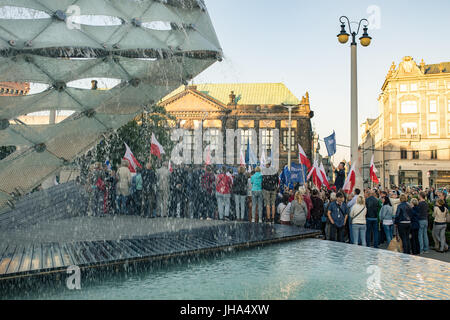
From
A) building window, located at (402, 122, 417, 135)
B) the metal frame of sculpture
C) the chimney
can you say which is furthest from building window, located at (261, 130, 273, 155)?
the metal frame of sculpture

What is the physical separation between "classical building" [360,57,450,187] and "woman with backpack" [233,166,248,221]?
5927cm

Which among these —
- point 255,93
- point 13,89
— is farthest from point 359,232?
point 255,93

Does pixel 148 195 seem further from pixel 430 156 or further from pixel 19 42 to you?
pixel 430 156

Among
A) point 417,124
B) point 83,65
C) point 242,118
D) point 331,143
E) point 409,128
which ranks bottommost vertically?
point 331,143

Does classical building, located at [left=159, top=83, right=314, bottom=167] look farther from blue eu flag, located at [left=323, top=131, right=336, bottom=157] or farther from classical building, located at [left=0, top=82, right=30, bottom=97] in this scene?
classical building, located at [left=0, top=82, right=30, bottom=97]

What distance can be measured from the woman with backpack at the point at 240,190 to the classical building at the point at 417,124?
59.3 meters

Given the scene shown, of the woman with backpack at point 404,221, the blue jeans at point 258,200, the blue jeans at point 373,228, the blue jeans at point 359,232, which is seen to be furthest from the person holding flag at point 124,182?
the woman with backpack at point 404,221

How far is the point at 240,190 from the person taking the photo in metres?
13.8

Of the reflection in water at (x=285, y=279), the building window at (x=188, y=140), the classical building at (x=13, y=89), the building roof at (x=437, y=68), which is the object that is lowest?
the reflection in water at (x=285, y=279)

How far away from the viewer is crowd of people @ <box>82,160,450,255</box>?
11930 mm

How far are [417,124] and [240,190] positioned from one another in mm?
65181

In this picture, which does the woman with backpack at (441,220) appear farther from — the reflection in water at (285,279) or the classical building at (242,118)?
the classical building at (242,118)

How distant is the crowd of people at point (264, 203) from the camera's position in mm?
11930

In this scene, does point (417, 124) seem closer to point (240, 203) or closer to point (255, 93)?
point (255, 93)
